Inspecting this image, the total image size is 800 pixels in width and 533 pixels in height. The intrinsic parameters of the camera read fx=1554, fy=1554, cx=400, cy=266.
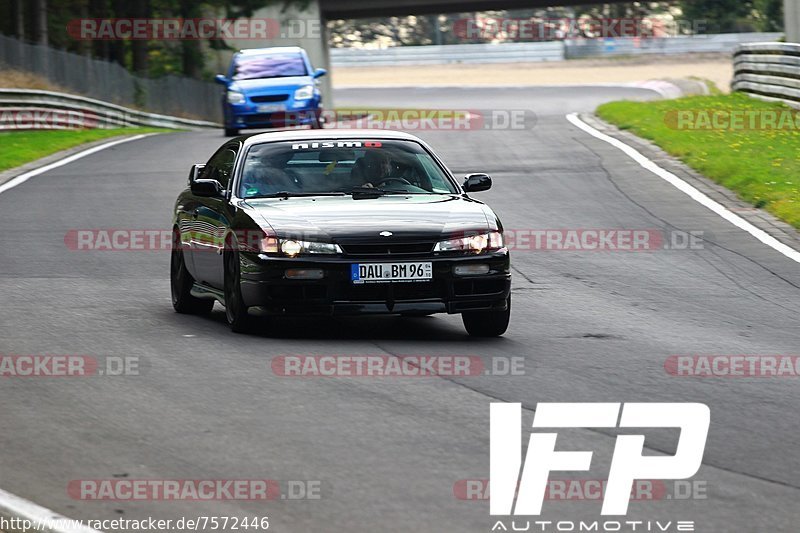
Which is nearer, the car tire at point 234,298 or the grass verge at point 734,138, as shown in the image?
the car tire at point 234,298

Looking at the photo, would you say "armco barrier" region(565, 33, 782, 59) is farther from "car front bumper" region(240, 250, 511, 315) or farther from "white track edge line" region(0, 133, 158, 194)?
"car front bumper" region(240, 250, 511, 315)

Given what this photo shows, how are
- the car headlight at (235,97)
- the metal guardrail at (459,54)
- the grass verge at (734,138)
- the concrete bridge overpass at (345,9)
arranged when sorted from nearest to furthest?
the grass verge at (734,138), the car headlight at (235,97), the concrete bridge overpass at (345,9), the metal guardrail at (459,54)

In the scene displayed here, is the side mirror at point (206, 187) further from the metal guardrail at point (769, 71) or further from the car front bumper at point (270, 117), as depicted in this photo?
the car front bumper at point (270, 117)

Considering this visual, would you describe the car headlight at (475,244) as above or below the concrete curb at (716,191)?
above

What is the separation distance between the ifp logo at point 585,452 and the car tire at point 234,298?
9.26 ft

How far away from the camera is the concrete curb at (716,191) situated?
16422 mm

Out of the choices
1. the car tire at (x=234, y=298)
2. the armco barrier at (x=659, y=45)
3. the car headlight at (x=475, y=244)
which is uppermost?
the car headlight at (x=475, y=244)

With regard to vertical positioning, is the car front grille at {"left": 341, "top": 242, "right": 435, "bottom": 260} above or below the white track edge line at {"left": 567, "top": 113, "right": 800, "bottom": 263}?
above

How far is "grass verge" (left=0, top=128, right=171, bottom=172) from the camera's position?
87.7 feet

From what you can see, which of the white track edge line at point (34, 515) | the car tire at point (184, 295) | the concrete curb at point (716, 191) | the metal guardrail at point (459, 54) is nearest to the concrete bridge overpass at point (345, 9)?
the metal guardrail at point (459, 54)

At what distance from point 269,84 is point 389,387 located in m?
25.0

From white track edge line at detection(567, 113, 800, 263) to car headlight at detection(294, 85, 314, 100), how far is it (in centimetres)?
636

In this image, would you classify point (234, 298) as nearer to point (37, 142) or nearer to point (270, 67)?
point (37, 142)

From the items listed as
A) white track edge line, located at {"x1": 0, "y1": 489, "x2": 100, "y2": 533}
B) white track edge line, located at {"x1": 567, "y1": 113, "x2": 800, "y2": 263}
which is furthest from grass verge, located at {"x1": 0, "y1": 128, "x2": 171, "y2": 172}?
white track edge line, located at {"x1": 0, "y1": 489, "x2": 100, "y2": 533}
